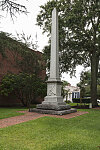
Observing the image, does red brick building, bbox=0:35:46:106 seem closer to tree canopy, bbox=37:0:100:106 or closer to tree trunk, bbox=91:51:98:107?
tree canopy, bbox=37:0:100:106

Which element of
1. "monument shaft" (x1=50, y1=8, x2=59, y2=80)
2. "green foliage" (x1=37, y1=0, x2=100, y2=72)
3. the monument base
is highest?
"green foliage" (x1=37, y1=0, x2=100, y2=72)

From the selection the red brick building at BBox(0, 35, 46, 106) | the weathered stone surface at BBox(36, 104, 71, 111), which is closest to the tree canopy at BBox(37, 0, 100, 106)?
the red brick building at BBox(0, 35, 46, 106)

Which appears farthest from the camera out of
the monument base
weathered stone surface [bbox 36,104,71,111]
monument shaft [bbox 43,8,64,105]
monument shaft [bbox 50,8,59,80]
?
monument shaft [bbox 50,8,59,80]

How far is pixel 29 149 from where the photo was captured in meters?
3.59

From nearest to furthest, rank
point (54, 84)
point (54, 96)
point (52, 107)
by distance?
1. point (52, 107)
2. point (54, 96)
3. point (54, 84)

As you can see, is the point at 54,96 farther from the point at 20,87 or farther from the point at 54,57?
the point at 20,87

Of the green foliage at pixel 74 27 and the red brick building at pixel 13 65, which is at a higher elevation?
the green foliage at pixel 74 27

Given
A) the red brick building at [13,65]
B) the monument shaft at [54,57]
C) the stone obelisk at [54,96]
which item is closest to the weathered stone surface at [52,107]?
the stone obelisk at [54,96]

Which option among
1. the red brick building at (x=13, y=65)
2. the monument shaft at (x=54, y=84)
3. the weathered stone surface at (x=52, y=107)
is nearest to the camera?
the weathered stone surface at (x=52, y=107)

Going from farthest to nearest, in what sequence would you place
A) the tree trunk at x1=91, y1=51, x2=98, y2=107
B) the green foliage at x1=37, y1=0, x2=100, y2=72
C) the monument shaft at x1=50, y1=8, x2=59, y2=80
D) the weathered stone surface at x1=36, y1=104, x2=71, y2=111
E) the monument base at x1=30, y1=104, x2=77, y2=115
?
the tree trunk at x1=91, y1=51, x2=98, y2=107, the green foliage at x1=37, y1=0, x2=100, y2=72, the monument shaft at x1=50, y1=8, x2=59, y2=80, the weathered stone surface at x1=36, y1=104, x2=71, y2=111, the monument base at x1=30, y1=104, x2=77, y2=115

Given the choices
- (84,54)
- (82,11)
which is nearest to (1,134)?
(82,11)

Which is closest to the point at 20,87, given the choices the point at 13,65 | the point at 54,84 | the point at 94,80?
the point at 13,65

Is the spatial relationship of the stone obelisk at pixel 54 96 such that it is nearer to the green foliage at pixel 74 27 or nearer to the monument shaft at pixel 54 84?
the monument shaft at pixel 54 84

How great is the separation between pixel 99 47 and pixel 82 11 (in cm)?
404
